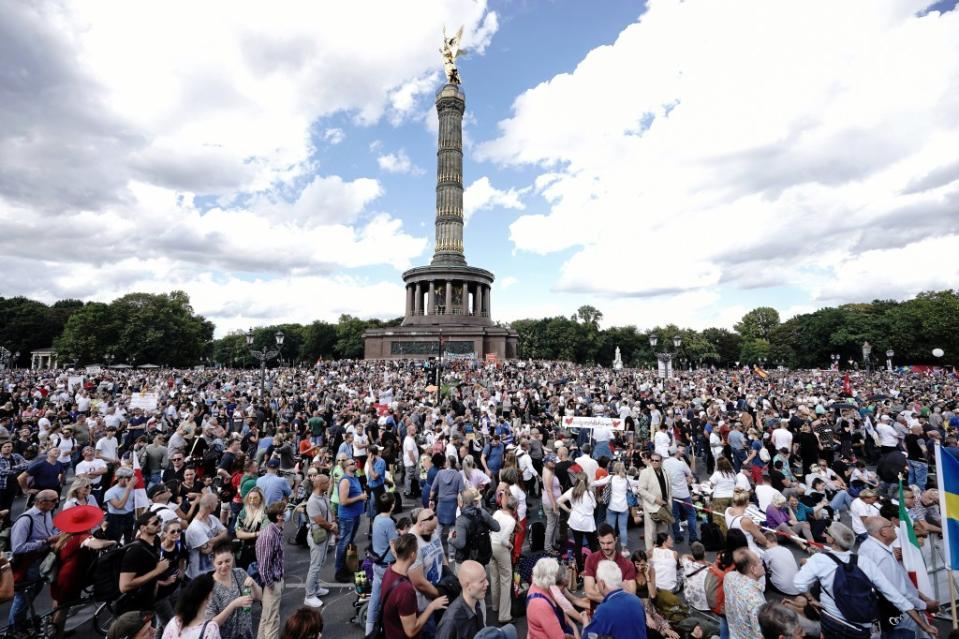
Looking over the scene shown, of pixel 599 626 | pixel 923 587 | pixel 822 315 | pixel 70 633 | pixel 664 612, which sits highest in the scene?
pixel 822 315

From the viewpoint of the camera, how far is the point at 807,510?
7566mm

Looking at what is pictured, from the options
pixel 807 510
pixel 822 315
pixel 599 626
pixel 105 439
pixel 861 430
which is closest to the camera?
pixel 599 626

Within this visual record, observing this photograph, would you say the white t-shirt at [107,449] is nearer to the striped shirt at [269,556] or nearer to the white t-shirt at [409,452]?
the white t-shirt at [409,452]

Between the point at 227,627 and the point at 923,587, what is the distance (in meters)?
7.05

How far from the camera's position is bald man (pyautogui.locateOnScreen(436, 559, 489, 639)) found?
3273 mm

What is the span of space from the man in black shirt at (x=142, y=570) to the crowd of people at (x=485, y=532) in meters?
0.02

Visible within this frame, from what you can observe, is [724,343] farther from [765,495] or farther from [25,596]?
[25,596]

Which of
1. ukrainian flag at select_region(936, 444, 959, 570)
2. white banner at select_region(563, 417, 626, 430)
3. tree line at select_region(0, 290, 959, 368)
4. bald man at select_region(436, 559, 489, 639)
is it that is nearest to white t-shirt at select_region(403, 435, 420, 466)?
white banner at select_region(563, 417, 626, 430)

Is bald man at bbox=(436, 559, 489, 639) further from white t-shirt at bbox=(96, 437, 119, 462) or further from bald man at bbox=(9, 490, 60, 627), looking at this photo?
white t-shirt at bbox=(96, 437, 119, 462)

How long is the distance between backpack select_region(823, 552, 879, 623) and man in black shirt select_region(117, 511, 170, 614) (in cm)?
625

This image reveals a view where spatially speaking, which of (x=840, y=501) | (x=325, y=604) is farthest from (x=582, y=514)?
(x=840, y=501)

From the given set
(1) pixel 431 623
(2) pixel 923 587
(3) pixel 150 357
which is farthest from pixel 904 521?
(3) pixel 150 357

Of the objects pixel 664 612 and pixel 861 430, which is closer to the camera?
pixel 664 612

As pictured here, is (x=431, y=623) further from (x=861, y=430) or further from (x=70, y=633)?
(x=861, y=430)
